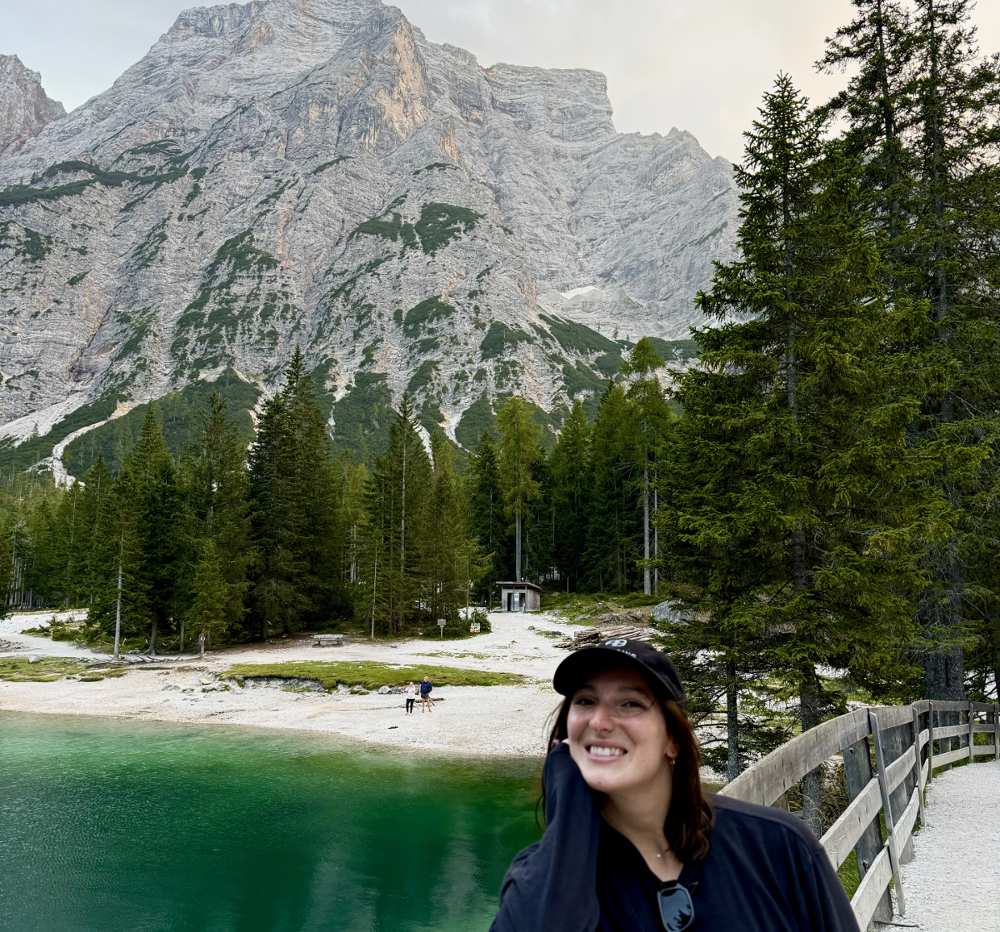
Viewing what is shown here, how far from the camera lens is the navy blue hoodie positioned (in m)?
1.80

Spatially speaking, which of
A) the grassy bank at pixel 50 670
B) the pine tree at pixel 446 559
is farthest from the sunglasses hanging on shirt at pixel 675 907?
the pine tree at pixel 446 559

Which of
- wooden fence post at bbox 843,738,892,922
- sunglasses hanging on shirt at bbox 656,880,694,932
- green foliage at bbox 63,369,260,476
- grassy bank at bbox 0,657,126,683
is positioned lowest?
grassy bank at bbox 0,657,126,683

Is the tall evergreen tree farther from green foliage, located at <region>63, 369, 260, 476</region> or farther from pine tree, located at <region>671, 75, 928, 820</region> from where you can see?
green foliage, located at <region>63, 369, 260, 476</region>

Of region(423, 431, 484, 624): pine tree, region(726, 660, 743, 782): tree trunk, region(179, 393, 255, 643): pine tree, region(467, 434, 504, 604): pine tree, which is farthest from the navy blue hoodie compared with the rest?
region(467, 434, 504, 604): pine tree

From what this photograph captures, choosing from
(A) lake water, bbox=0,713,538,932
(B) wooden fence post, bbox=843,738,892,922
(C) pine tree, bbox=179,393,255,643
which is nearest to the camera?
(B) wooden fence post, bbox=843,738,892,922

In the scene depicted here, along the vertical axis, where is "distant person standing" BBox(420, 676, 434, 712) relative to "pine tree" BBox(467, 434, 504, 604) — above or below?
below

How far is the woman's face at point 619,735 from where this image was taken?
2055mm

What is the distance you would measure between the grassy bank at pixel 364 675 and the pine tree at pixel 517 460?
28.2 meters

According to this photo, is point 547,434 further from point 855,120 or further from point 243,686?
point 855,120

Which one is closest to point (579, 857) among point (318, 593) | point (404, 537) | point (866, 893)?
point (866, 893)

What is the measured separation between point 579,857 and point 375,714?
32979 mm

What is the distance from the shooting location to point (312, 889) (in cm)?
1520

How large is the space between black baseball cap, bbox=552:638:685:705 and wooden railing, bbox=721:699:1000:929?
1022 mm

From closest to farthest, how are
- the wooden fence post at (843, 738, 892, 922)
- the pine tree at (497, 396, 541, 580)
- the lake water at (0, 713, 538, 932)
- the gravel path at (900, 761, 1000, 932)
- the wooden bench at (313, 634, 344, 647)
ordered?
the wooden fence post at (843, 738, 892, 922) → the gravel path at (900, 761, 1000, 932) → the lake water at (0, 713, 538, 932) → the wooden bench at (313, 634, 344, 647) → the pine tree at (497, 396, 541, 580)
